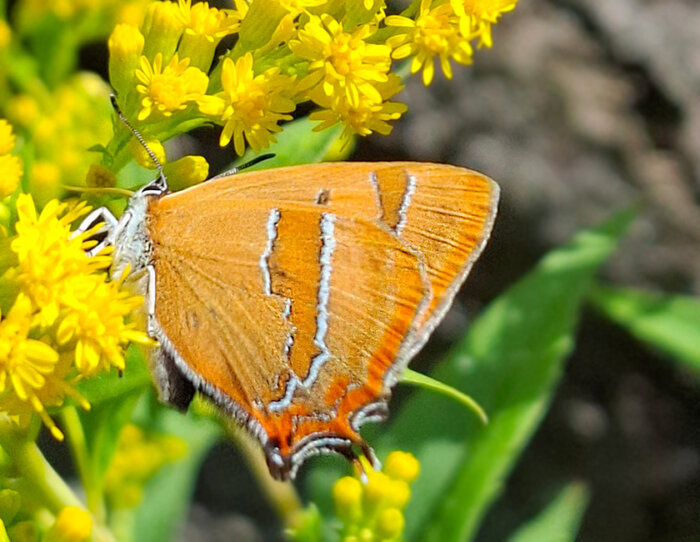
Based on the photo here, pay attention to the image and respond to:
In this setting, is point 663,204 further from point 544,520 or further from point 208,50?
point 208,50

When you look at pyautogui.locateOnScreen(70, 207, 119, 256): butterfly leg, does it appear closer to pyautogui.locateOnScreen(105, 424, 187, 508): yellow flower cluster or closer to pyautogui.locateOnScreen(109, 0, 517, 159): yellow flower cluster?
pyautogui.locateOnScreen(109, 0, 517, 159): yellow flower cluster

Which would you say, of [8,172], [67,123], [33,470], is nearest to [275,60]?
[8,172]

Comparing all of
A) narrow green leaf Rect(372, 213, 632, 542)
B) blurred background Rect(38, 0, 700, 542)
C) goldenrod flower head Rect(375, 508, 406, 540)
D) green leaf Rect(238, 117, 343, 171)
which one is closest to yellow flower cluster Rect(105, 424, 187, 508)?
narrow green leaf Rect(372, 213, 632, 542)

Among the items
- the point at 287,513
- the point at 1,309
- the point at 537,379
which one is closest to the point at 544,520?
the point at 537,379

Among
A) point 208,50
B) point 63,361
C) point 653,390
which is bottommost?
point 653,390

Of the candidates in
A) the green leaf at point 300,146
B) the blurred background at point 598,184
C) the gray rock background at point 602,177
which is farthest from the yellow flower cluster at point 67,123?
the gray rock background at point 602,177

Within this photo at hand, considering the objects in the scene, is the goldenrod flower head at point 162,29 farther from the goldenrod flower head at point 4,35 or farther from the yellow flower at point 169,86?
the goldenrod flower head at point 4,35
